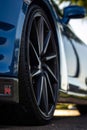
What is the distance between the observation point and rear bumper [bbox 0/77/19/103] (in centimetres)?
364

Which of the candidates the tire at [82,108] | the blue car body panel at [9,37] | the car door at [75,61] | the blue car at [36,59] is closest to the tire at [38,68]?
the blue car at [36,59]

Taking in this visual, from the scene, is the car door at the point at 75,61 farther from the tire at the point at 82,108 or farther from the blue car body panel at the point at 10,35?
the blue car body panel at the point at 10,35

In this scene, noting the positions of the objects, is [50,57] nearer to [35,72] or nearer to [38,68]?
[38,68]

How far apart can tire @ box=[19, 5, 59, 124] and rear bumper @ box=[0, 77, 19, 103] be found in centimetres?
12

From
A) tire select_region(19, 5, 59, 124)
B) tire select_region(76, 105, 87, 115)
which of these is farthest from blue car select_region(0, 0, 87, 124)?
tire select_region(76, 105, 87, 115)

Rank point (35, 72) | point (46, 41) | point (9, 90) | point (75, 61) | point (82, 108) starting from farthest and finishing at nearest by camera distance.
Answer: point (82, 108) < point (75, 61) < point (46, 41) < point (35, 72) < point (9, 90)

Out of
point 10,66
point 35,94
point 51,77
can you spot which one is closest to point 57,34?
point 51,77

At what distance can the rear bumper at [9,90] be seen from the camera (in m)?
3.64

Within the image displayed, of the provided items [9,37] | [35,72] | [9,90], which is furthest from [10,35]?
[35,72]

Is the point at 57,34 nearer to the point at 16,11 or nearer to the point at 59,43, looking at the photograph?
the point at 59,43

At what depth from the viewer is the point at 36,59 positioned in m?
4.21

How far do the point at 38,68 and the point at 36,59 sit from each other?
0.26 feet

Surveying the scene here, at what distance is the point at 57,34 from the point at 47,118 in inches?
33.4

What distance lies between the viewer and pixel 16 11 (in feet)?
12.5
